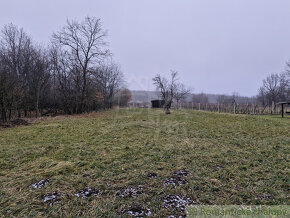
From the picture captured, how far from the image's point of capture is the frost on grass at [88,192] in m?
1.91

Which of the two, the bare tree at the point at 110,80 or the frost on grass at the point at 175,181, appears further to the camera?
the bare tree at the point at 110,80

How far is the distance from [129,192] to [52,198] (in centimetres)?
98

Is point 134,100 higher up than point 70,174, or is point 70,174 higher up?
point 134,100

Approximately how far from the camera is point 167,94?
1013 inches

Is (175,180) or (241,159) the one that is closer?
(175,180)

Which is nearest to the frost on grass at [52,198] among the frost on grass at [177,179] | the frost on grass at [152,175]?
the frost on grass at [152,175]

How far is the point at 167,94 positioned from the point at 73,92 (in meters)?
15.3

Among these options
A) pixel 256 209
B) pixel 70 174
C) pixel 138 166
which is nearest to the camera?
pixel 256 209

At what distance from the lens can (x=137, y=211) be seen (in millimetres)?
1598

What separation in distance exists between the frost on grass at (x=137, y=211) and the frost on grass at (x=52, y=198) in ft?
2.97

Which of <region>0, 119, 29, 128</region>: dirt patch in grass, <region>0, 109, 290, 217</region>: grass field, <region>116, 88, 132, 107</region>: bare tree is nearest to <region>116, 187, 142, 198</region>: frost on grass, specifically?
<region>0, 109, 290, 217</region>: grass field

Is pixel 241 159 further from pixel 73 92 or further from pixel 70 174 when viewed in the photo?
pixel 73 92

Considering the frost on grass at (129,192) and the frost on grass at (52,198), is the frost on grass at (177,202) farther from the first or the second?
the frost on grass at (52,198)

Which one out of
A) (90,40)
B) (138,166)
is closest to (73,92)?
(90,40)
